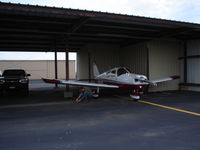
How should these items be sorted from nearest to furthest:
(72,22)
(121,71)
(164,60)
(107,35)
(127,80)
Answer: (72,22), (127,80), (121,71), (107,35), (164,60)

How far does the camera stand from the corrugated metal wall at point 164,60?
1290cm

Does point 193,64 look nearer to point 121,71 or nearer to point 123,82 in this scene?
Answer: point 121,71

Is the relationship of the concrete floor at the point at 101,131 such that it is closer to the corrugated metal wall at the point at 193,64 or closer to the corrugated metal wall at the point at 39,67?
the corrugated metal wall at the point at 193,64

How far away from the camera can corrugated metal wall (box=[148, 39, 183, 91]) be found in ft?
42.3

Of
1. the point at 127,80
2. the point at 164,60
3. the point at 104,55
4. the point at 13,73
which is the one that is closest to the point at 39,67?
the point at 104,55

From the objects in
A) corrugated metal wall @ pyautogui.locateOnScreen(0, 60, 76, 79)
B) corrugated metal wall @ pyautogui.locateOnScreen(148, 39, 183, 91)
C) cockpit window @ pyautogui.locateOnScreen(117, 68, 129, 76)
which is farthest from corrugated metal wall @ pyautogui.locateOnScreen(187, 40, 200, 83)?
corrugated metal wall @ pyautogui.locateOnScreen(0, 60, 76, 79)

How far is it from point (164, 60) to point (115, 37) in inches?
161

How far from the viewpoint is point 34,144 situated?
149 inches

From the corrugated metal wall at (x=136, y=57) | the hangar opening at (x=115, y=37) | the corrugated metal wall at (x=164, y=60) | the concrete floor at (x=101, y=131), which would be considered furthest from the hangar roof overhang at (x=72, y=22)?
the concrete floor at (x=101, y=131)

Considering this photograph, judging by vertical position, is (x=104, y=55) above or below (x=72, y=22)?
below

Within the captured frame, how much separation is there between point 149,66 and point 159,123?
800 cm

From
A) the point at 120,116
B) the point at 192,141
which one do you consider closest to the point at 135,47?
the point at 120,116

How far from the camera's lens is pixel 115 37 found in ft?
44.5

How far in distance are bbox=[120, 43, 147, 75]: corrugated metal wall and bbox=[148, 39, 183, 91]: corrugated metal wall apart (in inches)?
22.6
